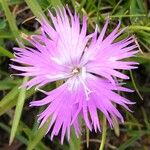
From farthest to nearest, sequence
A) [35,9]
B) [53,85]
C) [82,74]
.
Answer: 1. [53,85]
2. [35,9]
3. [82,74]

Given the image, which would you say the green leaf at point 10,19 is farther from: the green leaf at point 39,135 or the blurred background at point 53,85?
the green leaf at point 39,135

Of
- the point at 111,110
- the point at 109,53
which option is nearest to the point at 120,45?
the point at 109,53

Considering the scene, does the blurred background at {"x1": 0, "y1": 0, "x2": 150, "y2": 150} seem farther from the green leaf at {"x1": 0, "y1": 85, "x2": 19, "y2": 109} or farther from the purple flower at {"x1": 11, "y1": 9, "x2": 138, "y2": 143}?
the purple flower at {"x1": 11, "y1": 9, "x2": 138, "y2": 143}

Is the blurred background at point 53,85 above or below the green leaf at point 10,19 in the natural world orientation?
below

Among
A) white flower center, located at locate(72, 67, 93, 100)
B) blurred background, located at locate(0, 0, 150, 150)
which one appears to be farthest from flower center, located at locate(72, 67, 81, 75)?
blurred background, located at locate(0, 0, 150, 150)

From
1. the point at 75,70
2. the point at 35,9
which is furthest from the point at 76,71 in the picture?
the point at 35,9

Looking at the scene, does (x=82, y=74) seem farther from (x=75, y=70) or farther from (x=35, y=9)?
(x=35, y=9)

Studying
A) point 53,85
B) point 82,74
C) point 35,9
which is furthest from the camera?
point 53,85

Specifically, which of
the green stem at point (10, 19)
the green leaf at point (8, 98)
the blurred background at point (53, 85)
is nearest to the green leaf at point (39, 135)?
the blurred background at point (53, 85)
